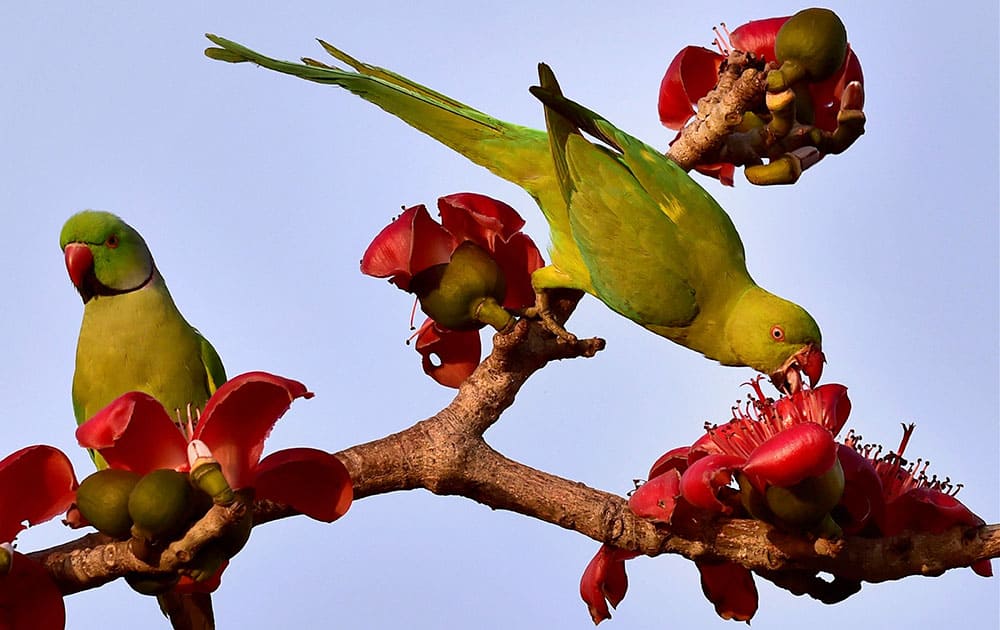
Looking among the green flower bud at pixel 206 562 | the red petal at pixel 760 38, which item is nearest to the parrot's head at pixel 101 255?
the red petal at pixel 760 38

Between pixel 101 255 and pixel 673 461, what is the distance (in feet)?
10.3

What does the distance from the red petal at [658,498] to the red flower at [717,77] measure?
1.04 meters

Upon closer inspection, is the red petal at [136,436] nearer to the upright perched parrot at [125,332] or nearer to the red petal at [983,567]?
the red petal at [983,567]

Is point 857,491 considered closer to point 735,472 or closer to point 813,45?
point 735,472

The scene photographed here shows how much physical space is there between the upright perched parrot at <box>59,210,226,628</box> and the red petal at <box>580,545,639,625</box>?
2569mm

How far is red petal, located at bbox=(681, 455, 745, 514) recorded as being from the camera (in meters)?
2.08

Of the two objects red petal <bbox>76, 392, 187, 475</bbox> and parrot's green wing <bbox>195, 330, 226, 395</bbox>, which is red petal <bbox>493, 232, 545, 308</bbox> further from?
parrot's green wing <bbox>195, 330, 226, 395</bbox>

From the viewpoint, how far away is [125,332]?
464 centimetres

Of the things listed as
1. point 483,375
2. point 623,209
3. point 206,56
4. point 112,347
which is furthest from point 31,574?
point 112,347

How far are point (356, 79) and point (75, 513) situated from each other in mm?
1922

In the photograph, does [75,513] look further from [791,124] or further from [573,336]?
[791,124]

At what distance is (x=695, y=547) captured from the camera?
2217mm

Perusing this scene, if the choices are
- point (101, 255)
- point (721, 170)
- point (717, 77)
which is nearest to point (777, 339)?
point (721, 170)

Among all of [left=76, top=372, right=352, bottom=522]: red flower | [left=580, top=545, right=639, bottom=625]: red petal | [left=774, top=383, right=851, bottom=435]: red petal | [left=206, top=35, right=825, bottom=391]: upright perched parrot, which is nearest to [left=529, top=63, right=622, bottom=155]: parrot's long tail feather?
→ [left=206, top=35, right=825, bottom=391]: upright perched parrot
